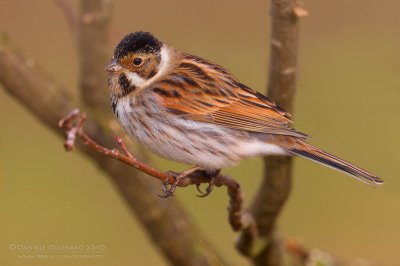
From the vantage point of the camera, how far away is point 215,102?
4469 millimetres

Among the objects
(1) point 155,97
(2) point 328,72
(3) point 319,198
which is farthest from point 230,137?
(2) point 328,72

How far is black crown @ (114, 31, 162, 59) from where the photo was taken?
441 centimetres

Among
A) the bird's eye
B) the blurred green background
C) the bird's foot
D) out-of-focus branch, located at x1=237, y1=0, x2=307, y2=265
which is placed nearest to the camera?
the bird's foot

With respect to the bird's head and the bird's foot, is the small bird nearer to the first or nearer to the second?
the bird's head

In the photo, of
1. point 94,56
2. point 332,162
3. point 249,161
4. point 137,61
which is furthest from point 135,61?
point 249,161

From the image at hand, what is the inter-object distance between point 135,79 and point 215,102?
408 millimetres

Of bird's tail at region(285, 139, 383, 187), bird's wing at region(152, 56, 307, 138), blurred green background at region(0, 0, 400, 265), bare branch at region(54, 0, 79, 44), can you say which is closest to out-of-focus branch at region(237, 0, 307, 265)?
bird's wing at region(152, 56, 307, 138)

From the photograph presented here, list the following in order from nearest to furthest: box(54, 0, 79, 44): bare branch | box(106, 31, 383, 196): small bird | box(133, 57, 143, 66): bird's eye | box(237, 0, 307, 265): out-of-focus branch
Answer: box(237, 0, 307, 265): out-of-focus branch
box(106, 31, 383, 196): small bird
box(133, 57, 143, 66): bird's eye
box(54, 0, 79, 44): bare branch

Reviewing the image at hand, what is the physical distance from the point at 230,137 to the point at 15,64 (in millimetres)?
1113

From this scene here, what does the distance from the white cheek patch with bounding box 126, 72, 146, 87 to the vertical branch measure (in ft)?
1.94

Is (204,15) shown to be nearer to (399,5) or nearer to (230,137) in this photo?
(399,5)

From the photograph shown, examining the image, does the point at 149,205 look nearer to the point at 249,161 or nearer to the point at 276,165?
the point at 276,165

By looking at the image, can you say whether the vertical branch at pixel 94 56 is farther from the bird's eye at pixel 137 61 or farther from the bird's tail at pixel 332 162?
the bird's tail at pixel 332 162

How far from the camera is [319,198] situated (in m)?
7.62
